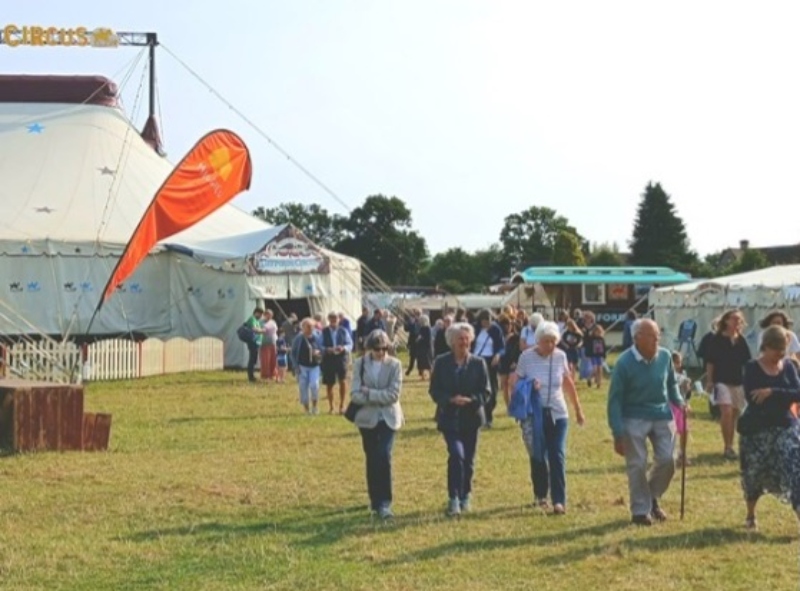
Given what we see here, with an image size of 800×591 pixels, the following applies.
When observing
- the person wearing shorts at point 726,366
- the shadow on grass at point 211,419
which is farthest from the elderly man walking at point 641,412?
the shadow on grass at point 211,419

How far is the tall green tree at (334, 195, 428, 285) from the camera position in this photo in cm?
9025

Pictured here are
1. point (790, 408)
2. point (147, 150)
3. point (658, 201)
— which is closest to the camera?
point (790, 408)

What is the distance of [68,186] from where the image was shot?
1232 inches

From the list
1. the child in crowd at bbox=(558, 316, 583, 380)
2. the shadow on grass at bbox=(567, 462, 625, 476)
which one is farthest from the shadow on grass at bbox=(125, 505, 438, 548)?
the child in crowd at bbox=(558, 316, 583, 380)

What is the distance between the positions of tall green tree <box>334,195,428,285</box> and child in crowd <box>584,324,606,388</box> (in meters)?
65.9

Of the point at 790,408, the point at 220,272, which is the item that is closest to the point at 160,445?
the point at 790,408

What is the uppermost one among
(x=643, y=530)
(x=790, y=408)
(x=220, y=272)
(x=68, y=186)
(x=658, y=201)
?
(x=658, y=201)

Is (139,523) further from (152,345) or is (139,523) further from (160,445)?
(152,345)

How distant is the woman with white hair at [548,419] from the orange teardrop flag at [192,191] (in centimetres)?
1277

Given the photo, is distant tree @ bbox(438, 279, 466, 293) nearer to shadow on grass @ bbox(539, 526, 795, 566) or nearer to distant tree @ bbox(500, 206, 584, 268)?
distant tree @ bbox(500, 206, 584, 268)

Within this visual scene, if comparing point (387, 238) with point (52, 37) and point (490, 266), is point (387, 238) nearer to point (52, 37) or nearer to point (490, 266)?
point (490, 266)

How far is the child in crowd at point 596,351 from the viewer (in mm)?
22017

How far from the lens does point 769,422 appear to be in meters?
8.55

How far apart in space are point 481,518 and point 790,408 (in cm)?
244
